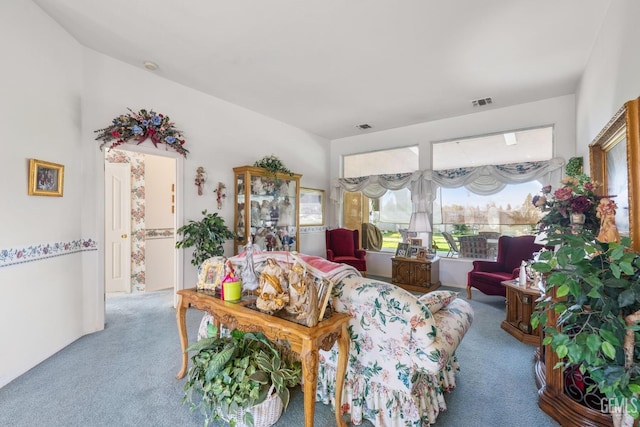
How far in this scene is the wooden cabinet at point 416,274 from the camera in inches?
182

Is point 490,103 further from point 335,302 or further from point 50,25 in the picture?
point 50,25

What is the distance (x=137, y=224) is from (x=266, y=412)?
4.20m

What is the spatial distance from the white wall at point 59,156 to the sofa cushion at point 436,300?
3106 millimetres

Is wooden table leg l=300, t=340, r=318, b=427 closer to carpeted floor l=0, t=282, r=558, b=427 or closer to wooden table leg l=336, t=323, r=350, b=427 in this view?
wooden table leg l=336, t=323, r=350, b=427

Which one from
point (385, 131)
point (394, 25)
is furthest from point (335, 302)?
point (385, 131)

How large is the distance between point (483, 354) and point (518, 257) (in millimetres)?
2053

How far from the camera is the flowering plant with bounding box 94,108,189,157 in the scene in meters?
3.12

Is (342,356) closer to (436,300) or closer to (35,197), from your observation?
(436,300)

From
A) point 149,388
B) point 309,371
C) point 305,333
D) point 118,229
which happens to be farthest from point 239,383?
point 118,229

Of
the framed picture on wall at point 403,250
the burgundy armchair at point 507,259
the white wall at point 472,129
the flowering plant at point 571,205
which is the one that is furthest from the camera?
the framed picture on wall at point 403,250

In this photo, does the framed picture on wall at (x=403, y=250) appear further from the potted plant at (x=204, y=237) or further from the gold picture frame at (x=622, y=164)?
the potted plant at (x=204, y=237)

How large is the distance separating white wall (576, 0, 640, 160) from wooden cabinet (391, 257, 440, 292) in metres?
2.58

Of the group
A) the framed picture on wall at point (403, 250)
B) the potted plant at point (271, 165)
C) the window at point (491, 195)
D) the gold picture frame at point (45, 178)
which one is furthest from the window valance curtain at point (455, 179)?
the gold picture frame at point (45, 178)

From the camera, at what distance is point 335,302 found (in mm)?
1758
